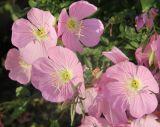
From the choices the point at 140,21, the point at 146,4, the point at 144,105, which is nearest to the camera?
the point at 144,105

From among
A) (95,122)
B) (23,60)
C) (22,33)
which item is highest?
(22,33)

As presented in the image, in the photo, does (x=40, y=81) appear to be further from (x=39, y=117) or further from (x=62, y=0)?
(x=39, y=117)

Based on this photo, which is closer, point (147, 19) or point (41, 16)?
point (41, 16)

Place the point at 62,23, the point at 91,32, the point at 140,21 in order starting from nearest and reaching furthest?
the point at 62,23
the point at 91,32
the point at 140,21

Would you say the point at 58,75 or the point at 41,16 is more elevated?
the point at 41,16

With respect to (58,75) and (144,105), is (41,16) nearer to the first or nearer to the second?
(58,75)

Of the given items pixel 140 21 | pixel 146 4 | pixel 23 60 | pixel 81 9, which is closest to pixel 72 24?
pixel 81 9

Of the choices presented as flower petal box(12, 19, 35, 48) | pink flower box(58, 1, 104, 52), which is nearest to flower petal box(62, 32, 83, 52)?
pink flower box(58, 1, 104, 52)
